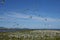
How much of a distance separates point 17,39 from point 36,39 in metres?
4.16

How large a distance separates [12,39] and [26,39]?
3.05 meters

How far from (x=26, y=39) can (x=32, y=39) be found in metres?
1.30

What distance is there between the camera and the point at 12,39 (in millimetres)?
33469

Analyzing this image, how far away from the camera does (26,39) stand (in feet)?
113

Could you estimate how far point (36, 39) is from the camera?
113 ft

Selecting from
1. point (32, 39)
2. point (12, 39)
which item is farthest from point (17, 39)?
point (32, 39)

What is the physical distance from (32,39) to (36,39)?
2.83 ft

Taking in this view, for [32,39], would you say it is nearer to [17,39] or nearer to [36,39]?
[36,39]

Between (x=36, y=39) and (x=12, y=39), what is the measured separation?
16.9 ft

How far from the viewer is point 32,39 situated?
1362 inches

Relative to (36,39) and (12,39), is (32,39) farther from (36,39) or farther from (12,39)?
(12,39)

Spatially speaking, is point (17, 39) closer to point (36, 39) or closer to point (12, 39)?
point (12, 39)

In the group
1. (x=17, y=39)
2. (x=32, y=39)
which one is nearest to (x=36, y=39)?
(x=32, y=39)
